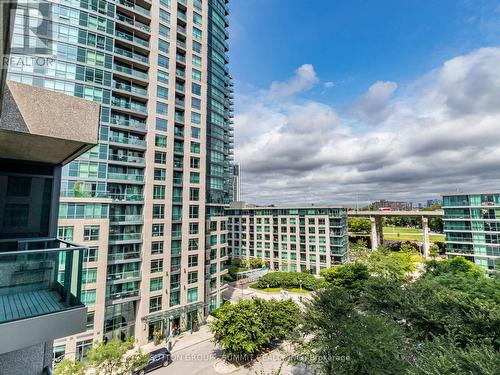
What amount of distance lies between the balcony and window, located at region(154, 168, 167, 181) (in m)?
27.7

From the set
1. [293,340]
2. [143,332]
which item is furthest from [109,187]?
[293,340]

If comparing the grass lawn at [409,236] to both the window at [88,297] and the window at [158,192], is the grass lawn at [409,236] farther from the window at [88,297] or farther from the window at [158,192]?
the window at [88,297]

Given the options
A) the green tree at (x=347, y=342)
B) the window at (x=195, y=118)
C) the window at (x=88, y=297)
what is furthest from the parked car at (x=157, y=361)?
the window at (x=195, y=118)

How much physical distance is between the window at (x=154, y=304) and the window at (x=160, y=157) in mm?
16057

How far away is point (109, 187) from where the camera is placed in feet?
96.3

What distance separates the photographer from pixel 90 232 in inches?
1038

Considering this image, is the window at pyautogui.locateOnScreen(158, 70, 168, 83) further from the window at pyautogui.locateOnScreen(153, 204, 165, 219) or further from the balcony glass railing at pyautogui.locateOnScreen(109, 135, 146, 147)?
the window at pyautogui.locateOnScreen(153, 204, 165, 219)

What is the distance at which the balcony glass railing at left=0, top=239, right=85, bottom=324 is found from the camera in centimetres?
459

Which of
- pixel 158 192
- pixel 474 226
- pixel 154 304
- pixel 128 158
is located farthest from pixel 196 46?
pixel 474 226

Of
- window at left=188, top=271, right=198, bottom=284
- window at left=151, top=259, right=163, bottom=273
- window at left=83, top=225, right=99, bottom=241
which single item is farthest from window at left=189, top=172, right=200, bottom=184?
window at left=83, top=225, right=99, bottom=241

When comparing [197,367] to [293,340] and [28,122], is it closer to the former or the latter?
[293,340]

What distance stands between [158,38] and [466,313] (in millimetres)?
41467

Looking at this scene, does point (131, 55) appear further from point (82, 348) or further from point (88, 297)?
point (82, 348)

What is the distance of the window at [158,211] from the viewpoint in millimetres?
31594
